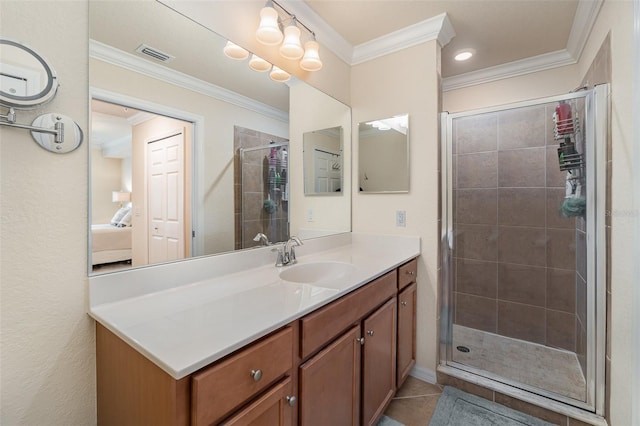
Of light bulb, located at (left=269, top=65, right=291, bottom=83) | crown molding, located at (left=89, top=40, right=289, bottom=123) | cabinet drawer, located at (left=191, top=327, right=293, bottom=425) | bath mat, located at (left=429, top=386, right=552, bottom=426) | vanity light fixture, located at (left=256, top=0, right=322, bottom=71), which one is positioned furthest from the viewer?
light bulb, located at (left=269, top=65, right=291, bottom=83)

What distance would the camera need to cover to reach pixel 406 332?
1.77m

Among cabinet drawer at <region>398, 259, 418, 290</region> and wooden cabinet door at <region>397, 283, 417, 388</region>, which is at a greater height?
cabinet drawer at <region>398, 259, 418, 290</region>

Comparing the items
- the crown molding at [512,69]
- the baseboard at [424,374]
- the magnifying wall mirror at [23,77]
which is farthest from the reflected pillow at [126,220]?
the crown molding at [512,69]

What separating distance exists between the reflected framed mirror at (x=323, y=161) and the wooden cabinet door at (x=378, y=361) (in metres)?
0.94

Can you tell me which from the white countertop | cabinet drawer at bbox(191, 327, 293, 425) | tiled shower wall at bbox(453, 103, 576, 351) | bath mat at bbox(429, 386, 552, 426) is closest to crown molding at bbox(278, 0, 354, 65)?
tiled shower wall at bbox(453, 103, 576, 351)

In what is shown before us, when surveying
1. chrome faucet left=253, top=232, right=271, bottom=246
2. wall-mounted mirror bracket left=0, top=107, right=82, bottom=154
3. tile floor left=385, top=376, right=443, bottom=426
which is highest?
wall-mounted mirror bracket left=0, top=107, right=82, bottom=154

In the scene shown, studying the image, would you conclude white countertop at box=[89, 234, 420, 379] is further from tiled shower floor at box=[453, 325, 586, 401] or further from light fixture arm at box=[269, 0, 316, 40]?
light fixture arm at box=[269, 0, 316, 40]

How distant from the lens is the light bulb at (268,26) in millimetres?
1402

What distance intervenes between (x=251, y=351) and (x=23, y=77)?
1.03m

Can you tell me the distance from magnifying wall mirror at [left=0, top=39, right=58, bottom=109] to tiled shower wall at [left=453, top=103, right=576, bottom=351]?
7.00 feet

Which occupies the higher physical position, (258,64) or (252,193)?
(258,64)

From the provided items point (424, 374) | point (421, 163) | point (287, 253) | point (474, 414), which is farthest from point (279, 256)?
point (474, 414)

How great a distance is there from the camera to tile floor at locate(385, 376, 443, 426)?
5.07ft

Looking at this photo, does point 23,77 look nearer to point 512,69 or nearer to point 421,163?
point 421,163
